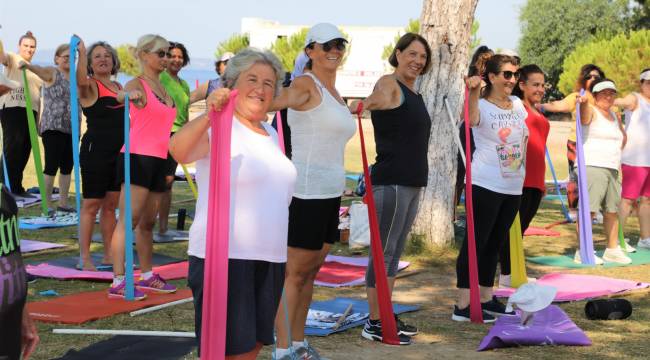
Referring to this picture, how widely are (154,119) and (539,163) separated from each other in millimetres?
2919

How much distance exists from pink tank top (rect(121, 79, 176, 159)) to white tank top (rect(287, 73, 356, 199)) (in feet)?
6.29

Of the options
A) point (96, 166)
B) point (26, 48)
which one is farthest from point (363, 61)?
point (96, 166)

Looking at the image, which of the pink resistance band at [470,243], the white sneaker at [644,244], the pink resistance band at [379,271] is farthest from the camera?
the white sneaker at [644,244]

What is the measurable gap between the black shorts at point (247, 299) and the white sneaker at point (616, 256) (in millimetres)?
5963

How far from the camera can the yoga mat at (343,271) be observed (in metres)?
7.65

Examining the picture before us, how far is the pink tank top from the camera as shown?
6559mm

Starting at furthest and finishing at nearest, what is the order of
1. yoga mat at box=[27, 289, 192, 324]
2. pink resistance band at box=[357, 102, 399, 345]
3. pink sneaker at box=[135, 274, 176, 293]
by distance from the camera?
pink sneaker at box=[135, 274, 176, 293]
yoga mat at box=[27, 289, 192, 324]
pink resistance band at box=[357, 102, 399, 345]

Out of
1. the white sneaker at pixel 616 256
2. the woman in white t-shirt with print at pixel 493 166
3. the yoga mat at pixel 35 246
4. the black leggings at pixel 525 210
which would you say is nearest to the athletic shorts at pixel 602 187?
the white sneaker at pixel 616 256

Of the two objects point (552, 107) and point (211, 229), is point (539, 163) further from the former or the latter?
point (211, 229)

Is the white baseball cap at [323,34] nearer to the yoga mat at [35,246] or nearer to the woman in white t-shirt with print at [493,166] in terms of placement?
the woman in white t-shirt with print at [493,166]

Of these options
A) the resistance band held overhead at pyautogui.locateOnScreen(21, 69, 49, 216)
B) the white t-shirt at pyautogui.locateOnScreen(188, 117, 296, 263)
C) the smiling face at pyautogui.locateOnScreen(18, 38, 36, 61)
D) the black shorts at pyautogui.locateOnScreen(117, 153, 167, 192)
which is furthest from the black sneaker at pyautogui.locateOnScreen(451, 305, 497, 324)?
the smiling face at pyautogui.locateOnScreen(18, 38, 36, 61)

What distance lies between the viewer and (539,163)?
7.48 meters

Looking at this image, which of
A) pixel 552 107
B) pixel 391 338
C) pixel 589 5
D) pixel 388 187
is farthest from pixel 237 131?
pixel 589 5

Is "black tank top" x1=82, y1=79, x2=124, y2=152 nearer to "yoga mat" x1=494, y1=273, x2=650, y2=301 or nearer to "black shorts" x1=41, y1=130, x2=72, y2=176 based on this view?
"yoga mat" x1=494, y1=273, x2=650, y2=301
